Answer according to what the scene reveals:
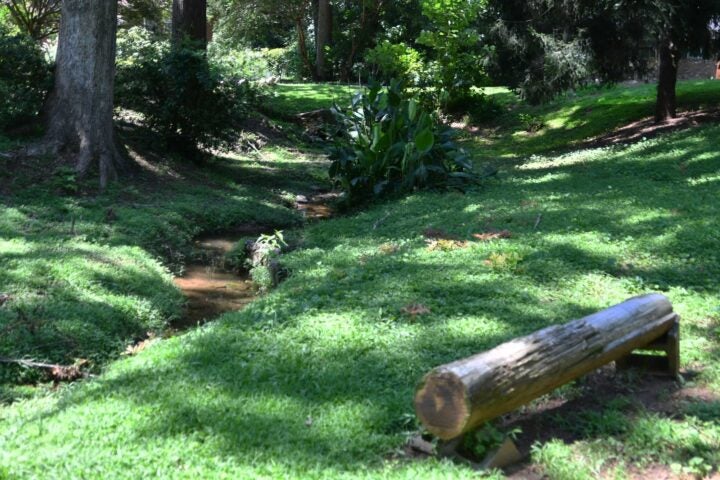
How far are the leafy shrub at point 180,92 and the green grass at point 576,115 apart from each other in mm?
6561

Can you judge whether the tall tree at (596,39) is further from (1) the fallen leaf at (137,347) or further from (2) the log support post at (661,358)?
(1) the fallen leaf at (137,347)

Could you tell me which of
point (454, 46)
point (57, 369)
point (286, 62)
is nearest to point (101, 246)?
point (57, 369)

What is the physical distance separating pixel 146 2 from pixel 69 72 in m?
13.6

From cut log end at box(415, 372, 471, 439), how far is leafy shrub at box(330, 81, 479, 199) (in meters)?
7.87

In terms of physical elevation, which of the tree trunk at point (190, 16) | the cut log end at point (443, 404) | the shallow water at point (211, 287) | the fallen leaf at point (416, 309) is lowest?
the shallow water at point (211, 287)

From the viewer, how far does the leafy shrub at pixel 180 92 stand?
1239cm

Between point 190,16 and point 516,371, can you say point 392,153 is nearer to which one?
point 190,16

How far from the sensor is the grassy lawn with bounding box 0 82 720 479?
3703mm

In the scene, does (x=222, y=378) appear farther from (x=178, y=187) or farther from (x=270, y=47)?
(x=270, y=47)

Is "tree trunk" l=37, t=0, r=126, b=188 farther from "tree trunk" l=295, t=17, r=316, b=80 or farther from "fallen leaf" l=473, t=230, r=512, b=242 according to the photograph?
"tree trunk" l=295, t=17, r=316, b=80

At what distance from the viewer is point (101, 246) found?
7898mm

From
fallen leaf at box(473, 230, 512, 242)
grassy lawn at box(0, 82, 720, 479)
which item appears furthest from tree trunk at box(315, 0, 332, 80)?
fallen leaf at box(473, 230, 512, 242)

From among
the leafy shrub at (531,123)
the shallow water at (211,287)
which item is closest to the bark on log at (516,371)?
the shallow water at (211,287)

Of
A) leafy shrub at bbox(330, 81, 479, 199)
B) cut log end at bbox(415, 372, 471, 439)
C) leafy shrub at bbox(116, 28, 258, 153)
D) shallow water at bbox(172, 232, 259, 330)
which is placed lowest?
shallow water at bbox(172, 232, 259, 330)
